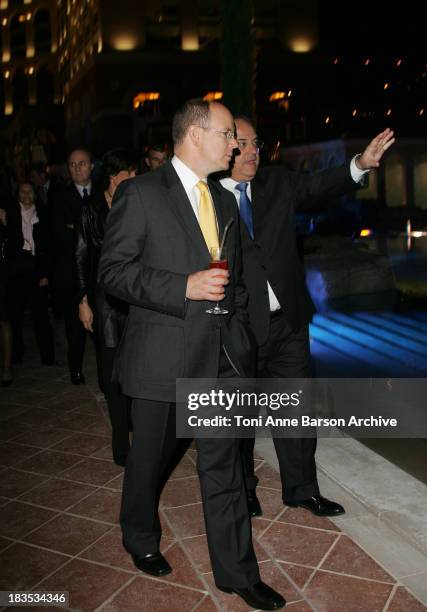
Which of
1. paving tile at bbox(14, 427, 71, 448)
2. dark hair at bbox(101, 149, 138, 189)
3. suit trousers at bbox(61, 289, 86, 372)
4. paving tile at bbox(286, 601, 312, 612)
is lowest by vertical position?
paving tile at bbox(286, 601, 312, 612)

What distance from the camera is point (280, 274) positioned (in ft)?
13.0

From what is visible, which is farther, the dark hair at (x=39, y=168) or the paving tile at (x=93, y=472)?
the dark hair at (x=39, y=168)

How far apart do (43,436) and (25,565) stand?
207cm

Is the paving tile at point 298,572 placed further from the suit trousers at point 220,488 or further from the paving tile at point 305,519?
the paving tile at point 305,519

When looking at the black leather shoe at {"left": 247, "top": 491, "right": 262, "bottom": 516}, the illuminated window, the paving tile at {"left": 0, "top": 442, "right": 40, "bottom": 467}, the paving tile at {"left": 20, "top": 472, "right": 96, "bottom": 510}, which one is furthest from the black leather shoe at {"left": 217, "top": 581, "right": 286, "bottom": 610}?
the illuminated window

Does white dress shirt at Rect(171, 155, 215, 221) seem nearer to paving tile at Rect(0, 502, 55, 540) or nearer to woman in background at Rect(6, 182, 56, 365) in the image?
paving tile at Rect(0, 502, 55, 540)

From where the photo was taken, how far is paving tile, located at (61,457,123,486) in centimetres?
472

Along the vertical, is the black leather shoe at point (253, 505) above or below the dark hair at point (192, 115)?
below

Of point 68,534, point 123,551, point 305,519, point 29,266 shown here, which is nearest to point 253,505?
point 305,519

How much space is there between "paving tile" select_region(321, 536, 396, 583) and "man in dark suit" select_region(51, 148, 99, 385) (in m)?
3.92

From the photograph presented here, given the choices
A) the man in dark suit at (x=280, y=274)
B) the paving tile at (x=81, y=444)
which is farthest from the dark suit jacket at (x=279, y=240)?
the paving tile at (x=81, y=444)

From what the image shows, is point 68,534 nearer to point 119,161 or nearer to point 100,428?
point 100,428

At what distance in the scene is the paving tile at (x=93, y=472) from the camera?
4.72 meters

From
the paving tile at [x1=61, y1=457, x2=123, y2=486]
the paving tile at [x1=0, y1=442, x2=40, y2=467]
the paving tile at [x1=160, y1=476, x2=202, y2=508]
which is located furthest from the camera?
the paving tile at [x1=0, y1=442, x2=40, y2=467]
